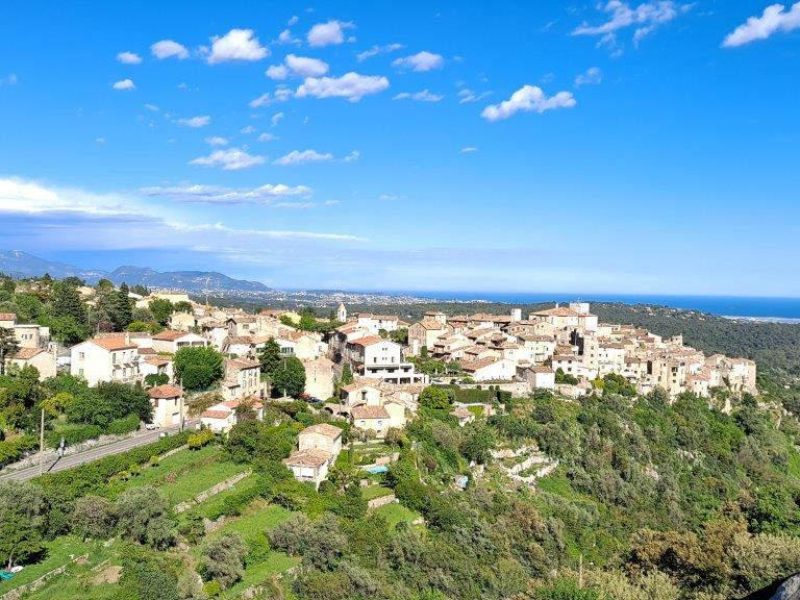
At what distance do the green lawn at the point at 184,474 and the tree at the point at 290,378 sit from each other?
10.6 metres

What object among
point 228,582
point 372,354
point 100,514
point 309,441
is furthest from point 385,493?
point 372,354

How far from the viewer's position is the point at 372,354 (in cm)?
5194

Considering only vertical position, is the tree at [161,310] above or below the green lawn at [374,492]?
above

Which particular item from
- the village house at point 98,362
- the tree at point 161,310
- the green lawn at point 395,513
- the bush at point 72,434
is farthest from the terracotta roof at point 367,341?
the bush at point 72,434

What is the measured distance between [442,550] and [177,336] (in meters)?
28.9

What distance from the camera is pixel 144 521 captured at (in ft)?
82.1

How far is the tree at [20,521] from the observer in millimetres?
22797

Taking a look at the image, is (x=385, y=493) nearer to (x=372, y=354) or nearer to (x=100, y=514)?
(x=100, y=514)

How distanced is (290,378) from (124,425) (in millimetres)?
11511

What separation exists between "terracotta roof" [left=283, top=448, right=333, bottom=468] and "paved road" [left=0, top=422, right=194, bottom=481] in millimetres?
7554

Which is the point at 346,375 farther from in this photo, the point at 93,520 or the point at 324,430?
the point at 93,520

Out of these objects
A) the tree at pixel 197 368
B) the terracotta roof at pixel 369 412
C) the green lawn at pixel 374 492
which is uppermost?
the tree at pixel 197 368

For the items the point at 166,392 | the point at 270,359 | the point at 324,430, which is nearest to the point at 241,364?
the point at 270,359

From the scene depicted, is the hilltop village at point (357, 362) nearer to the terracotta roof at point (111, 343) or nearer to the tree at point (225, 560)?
the terracotta roof at point (111, 343)
